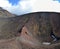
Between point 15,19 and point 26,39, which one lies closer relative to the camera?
point 26,39

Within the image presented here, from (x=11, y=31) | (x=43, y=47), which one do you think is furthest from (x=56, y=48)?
(x=11, y=31)

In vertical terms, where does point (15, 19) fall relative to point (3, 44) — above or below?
above

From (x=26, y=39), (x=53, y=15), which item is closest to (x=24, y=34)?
(x=26, y=39)

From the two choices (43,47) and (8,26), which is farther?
(8,26)

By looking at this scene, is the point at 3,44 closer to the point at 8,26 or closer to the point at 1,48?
the point at 1,48

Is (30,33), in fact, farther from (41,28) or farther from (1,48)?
(1,48)

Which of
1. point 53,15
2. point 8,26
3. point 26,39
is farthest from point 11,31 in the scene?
point 53,15

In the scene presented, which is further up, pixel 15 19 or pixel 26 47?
pixel 15 19
